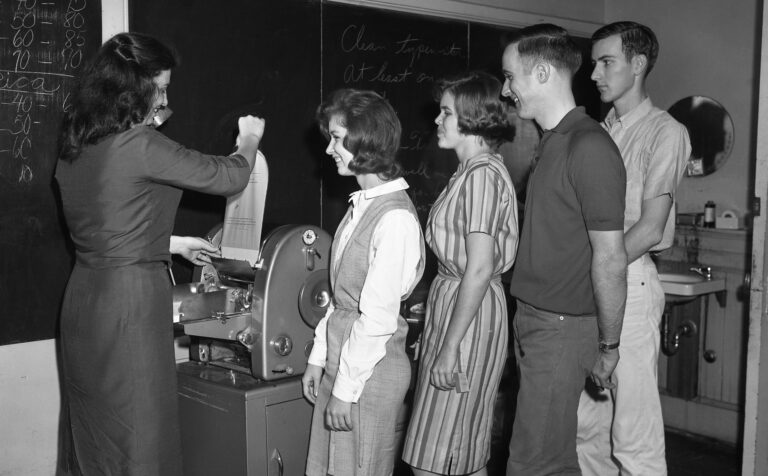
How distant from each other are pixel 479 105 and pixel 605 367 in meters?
0.81

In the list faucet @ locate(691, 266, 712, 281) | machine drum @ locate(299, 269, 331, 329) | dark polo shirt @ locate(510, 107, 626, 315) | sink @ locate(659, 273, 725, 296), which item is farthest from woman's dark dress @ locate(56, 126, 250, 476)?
faucet @ locate(691, 266, 712, 281)

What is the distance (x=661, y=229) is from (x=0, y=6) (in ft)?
7.07

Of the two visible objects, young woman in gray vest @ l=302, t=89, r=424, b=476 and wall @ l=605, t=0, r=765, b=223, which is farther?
wall @ l=605, t=0, r=765, b=223

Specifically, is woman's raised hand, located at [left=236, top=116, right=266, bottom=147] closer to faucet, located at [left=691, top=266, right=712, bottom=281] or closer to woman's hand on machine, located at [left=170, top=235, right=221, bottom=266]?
woman's hand on machine, located at [left=170, top=235, right=221, bottom=266]

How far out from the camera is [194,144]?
9.08 ft

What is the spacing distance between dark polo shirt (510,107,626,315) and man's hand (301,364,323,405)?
63 centimetres

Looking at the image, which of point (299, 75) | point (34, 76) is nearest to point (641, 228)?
point (299, 75)

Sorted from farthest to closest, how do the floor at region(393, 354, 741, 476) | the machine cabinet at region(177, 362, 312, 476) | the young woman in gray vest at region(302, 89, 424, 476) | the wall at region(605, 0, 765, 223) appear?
the wall at region(605, 0, 765, 223), the floor at region(393, 354, 741, 476), the machine cabinet at region(177, 362, 312, 476), the young woman in gray vest at region(302, 89, 424, 476)

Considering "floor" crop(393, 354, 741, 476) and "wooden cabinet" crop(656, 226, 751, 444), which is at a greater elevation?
"wooden cabinet" crop(656, 226, 751, 444)

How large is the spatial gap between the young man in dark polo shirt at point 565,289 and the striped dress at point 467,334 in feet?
0.61

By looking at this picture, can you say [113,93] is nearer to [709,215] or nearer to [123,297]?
[123,297]

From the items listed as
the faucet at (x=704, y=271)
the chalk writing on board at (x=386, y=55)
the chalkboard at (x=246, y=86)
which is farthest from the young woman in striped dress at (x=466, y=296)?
the faucet at (x=704, y=271)

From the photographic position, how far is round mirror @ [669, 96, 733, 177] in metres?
3.71

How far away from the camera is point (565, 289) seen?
1872mm
